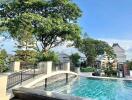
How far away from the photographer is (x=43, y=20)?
87.5 ft

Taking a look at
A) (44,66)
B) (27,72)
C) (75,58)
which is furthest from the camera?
(75,58)

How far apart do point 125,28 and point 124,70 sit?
10.5 m

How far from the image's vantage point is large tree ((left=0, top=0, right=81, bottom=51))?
85.0ft

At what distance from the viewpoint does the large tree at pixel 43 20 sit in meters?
25.9

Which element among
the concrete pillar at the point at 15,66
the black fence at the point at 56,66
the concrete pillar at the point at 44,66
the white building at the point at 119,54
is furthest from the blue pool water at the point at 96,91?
the white building at the point at 119,54

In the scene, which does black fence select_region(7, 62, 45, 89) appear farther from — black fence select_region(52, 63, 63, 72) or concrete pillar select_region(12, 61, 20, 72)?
black fence select_region(52, 63, 63, 72)

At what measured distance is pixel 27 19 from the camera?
25.5 meters

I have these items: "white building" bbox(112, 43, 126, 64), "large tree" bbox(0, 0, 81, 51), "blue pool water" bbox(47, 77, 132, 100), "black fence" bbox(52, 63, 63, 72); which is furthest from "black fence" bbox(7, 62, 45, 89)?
"white building" bbox(112, 43, 126, 64)

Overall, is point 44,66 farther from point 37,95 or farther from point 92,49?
point 92,49

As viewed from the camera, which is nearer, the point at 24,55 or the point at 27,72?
the point at 27,72

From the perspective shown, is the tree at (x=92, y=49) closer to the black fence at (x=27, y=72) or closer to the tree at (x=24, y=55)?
the tree at (x=24, y=55)

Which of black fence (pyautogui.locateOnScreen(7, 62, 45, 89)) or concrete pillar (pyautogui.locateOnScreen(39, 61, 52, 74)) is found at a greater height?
concrete pillar (pyautogui.locateOnScreen(39, 61, 52, 74))

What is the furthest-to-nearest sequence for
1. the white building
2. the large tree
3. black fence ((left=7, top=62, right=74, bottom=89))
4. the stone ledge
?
the white building < the large tree < black fence ((left=7, top=62, right=74, bottom=89)) < the stone ledge

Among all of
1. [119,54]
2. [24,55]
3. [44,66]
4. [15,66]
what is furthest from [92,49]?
[44,66]
